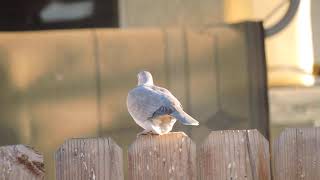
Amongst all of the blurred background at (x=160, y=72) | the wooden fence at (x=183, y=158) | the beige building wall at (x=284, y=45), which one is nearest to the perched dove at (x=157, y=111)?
the wooden fence at (x=183, y=158)

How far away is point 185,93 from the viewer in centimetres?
314

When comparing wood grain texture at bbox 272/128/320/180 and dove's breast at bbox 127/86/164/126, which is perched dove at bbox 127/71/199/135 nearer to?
dove's breast at bbox 127/86/164/126

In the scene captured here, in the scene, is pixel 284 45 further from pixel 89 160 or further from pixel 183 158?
pixel 89 160

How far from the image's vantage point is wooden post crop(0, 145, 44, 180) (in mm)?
1738

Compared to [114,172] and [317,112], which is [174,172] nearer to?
[114,172]

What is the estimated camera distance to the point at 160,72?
3.15 m

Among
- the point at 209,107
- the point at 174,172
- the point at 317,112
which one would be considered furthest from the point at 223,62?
the point at 174,172

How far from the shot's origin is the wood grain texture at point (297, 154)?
1.86 m

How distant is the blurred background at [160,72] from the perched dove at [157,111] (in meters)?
0.99

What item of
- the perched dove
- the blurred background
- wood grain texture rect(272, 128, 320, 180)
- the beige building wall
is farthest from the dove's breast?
the beige building wall

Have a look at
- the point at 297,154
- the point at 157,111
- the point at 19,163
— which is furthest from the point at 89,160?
the point at 297,154

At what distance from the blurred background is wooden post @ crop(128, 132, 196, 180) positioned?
124 centimetres

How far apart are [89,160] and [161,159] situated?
0.17 meters

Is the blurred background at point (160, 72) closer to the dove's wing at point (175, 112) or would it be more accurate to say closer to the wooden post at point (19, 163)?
the dove's wing at point (175, 112)
